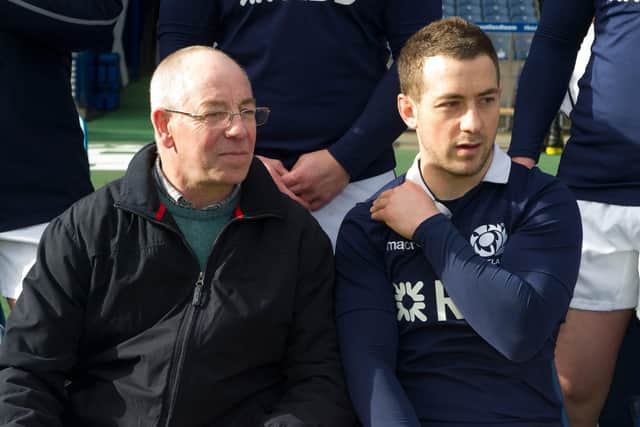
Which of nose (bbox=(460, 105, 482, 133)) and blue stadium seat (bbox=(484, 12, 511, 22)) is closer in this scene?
nose (bbox=(460, 105, 482, 133))

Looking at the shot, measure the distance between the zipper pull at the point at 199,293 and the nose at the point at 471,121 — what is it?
66 cm

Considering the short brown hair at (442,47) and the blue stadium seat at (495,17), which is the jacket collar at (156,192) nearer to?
the short brown hair at (442,47)

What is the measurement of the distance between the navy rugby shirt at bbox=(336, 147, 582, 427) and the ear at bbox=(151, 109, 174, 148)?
18.6 inches

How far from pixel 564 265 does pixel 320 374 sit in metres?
0.59

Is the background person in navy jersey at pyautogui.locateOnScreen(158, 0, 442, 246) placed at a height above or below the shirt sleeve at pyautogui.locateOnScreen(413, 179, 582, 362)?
above

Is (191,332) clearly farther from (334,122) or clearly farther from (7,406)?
(334,122)

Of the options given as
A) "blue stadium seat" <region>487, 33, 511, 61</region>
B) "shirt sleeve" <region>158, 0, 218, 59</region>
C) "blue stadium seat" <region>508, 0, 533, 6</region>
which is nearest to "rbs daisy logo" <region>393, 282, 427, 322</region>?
"shirt sleeve" <region>158, 0, 218, 59</region>

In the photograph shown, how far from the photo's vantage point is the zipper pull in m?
2.07

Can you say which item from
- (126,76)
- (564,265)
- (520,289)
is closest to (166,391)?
(520,289)

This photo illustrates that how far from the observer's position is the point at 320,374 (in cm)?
213

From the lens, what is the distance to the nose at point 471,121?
2.06 metres

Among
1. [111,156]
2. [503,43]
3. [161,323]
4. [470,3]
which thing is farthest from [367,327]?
[470,3]

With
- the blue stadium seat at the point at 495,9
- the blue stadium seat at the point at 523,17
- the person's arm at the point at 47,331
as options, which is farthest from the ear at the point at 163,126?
the blue stadium seat at the point at 523,17

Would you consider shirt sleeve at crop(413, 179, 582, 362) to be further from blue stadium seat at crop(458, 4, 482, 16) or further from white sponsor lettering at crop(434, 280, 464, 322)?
blue stadium seat at crop(458, 4, 482, 16)
